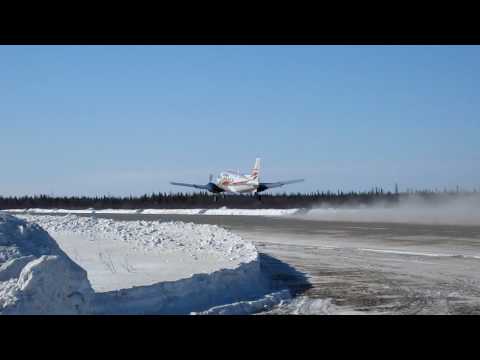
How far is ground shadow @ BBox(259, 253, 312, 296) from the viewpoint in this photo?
48.8 feet

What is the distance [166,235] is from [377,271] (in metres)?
9.73

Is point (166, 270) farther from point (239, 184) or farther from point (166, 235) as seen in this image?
point (239, 184)

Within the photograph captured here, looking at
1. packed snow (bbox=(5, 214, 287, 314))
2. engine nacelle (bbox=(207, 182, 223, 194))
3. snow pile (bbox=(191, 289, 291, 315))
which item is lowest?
snow pile (bbox=(191, 289, 291, 315))

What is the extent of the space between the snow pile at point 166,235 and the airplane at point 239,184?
33500mm

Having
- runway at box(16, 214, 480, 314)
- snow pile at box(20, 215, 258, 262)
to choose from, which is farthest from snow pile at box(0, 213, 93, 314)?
snow pile at box(20, 215, 258, 262)

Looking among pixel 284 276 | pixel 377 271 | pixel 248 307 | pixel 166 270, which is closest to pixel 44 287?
pixel 248 307

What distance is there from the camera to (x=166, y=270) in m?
14.2

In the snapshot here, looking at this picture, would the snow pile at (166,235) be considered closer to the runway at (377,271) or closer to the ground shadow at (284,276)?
the ground shadow at (284,276)

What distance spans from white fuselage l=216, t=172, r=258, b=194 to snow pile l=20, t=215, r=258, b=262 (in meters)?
33.5

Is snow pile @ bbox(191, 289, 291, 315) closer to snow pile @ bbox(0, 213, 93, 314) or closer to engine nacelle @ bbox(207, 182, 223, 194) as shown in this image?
snow pile @ bbox(0, 213, 93, 314)
